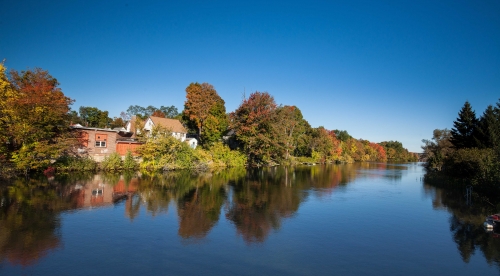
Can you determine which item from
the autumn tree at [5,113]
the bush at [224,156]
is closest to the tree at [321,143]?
the bush at [224,156]

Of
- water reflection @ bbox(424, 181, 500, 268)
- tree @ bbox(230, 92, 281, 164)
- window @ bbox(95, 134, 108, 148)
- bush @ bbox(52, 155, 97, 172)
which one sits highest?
tree @ bbox(230, 92, 281, 164)

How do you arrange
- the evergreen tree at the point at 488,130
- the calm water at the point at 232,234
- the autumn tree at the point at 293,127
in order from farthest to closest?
the autumn tree at the point at 293,127
the evergreen tree at the point at 488,130
the calm water at the point at 232,234

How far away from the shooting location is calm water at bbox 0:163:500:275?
8.67m

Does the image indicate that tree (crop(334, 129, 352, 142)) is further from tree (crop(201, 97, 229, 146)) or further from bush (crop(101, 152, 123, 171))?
bush (crop(101, 152, 123, 171))

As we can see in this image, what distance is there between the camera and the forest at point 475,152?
21.1m

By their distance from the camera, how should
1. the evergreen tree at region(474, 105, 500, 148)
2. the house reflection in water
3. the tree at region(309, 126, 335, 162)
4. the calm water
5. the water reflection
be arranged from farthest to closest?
1. the tree at region(309, 126, 335, 162)
2. the evergreen tree at region(474, 105, 500, 148)
3. the house reflection in water
4. the water reflection
5. the calm water

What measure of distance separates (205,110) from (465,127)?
3532 centimetres

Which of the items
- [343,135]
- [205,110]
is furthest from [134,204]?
[343,135]

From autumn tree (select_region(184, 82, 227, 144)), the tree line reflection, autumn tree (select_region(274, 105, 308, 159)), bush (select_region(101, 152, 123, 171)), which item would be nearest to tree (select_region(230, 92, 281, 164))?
autumn tree (select_region(184, 82, 227, 144))

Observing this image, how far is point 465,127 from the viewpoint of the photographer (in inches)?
1276

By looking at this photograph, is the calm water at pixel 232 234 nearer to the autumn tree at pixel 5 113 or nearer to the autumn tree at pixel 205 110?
the autumn tree at pixel 5 113

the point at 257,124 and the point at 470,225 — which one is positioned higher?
the point at 257,124

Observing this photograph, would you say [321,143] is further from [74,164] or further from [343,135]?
[74,164]

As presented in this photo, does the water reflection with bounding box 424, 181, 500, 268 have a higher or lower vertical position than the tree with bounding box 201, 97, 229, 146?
lower
